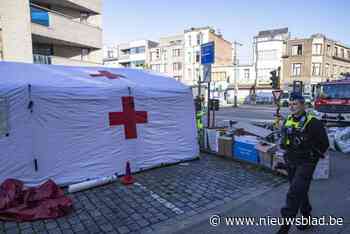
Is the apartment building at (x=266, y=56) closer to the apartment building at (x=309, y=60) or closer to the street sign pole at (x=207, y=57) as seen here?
the apartment building at (x=309, y=60)

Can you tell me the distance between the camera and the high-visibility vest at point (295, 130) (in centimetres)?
316

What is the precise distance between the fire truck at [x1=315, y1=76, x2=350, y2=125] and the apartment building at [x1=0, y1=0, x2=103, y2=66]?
15.5 metres

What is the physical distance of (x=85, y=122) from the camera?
16.8ft

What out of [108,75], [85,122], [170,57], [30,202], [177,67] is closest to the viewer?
[30,202]

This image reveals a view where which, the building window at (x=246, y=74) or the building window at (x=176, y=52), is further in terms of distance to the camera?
the building window at (x=176, y=52)

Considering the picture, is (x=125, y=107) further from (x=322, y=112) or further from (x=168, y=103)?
(x=322, y=112)

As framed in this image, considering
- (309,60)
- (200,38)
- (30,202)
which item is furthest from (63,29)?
(309,60)

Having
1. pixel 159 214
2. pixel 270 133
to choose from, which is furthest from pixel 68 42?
pixel 159 214

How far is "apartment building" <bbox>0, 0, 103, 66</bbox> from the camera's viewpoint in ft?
42.9

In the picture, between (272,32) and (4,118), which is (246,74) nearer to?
(272,32)

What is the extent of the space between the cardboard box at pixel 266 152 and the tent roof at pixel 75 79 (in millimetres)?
2413

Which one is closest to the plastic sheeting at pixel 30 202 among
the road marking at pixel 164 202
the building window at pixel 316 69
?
the road marking at pixel 164 202

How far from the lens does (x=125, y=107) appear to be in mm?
5652

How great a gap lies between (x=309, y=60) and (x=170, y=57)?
25726 mm
